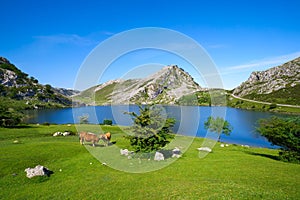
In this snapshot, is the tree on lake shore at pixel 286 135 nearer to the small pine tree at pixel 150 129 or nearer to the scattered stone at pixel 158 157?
the small pine tree at pixel 150 129

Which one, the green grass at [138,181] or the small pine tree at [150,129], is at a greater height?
the small pine tree at [150,129]

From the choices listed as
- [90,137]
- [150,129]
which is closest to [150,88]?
[150,129]

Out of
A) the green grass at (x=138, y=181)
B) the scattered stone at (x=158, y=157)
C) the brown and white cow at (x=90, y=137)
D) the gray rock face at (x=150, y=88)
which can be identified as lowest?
the green grass at (x=138, y=181)

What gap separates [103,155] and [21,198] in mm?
11989

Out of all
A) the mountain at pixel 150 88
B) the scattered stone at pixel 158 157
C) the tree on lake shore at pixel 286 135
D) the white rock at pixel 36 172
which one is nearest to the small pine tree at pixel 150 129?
the scattered stone at pixel 158 157

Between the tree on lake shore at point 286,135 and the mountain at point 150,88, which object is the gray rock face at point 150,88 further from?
the tree on lake shore at point 286,135

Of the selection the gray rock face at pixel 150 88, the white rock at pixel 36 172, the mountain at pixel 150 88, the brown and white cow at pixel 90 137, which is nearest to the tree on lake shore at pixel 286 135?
the mountain at pixel 150 88

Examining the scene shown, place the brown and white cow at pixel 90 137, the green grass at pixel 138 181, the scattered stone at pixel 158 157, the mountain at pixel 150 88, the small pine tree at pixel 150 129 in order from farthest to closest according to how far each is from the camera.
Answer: the brown and white cow at pixel 90 137 < the scattered stone at pixel 158 157 < the small pine tree at pixel 150 129 < the mountain at pixel 150 88 < the green grass at pixel 138 181

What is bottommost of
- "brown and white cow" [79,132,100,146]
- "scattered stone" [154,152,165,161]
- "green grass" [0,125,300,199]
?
"green grass" [0,125,300,199]

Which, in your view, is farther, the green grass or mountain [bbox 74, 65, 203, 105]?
mountain [bbox 74, 65, 203, 105]

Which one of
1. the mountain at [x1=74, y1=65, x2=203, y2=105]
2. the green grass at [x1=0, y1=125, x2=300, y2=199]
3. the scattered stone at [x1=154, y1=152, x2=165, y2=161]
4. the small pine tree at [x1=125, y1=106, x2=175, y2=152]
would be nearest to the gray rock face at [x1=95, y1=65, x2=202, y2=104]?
the mountain at [x1=74, y1=65, x2=203, y2=105]

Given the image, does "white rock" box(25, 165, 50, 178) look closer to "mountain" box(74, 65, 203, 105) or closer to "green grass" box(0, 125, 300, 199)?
"green grass" box(0, 125, 300, 199)

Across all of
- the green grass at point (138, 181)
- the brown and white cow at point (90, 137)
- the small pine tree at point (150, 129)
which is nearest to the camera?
the green grass at point (138, 181)

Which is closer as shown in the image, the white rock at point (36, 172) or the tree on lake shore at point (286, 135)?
the white rock at point (36, 172)
